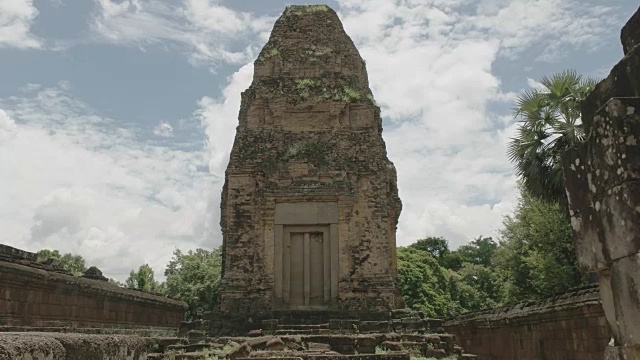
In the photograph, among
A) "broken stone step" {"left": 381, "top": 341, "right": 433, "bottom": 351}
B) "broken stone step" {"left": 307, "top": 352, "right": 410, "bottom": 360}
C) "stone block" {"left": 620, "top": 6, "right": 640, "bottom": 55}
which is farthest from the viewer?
"broken stone step" {"left": 381, "top": 341, "right": 433, "bottom": 351}

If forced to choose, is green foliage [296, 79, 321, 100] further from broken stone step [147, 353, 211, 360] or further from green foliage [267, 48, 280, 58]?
broken stone step [147, 353, 211, 360]

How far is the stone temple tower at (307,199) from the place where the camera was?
16.9m

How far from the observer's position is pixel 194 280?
4138cm

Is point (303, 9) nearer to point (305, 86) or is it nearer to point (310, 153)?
point (305, 86)

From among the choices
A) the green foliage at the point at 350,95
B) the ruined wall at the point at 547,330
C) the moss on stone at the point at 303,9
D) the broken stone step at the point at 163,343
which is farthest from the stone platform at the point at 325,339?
the moss on stone at the point at 303,9

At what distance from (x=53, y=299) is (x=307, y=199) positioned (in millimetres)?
7426

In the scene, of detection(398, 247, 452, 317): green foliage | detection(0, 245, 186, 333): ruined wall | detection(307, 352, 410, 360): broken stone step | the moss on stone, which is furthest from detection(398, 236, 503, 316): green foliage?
detection(307, 352, 410, 360): broken stone step

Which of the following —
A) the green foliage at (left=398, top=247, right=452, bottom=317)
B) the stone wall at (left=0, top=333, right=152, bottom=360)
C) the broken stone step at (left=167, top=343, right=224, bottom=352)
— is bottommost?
the stone wall at (left=0, top=333, right=152, bottom=360)

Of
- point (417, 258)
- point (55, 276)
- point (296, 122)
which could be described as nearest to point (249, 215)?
point (296, 122)

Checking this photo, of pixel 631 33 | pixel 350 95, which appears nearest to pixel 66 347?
pixel 631 33

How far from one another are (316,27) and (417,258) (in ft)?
79.0

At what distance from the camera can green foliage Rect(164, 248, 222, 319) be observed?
130 ft

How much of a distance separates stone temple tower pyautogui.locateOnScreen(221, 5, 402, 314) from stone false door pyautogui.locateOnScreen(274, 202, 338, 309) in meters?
0.03

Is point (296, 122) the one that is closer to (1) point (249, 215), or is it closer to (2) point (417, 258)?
(1) point (249, 215)
